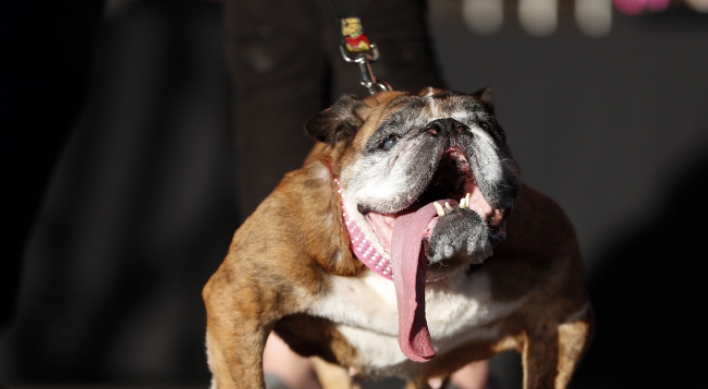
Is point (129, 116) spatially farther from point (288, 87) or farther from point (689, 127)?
point (689, 127)

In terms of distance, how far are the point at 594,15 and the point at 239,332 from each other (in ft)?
11.0

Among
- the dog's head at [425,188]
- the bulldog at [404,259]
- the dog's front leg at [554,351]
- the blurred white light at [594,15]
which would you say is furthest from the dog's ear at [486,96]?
the blurred white light at [594,15]

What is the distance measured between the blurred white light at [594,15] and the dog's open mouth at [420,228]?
2488 mm

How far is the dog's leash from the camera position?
2561 mm

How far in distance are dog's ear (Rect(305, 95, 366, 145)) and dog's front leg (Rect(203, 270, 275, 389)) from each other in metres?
0.45

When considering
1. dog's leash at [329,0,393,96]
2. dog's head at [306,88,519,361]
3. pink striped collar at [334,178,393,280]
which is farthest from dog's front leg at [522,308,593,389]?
dog's leash at [329,0,393,96]

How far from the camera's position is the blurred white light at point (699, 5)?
4.07 meters

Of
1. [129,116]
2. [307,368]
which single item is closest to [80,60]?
[307,368]

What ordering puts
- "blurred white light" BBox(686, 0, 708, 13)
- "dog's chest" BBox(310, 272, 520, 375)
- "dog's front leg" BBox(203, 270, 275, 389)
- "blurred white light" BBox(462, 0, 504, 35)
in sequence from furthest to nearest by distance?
"blurred white light" BBox(462, 0, 504, 35)
"blurred white light" BBox(686, 0, 708, 13)
"dog's chest" BBox(310, 272, 520, 375)
"dog's front leg" BBox(203, 270, 275, 389)

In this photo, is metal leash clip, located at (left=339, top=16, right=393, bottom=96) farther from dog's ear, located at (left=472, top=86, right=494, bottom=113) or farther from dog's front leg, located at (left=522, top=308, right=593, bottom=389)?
dog's front leg, located at (left=522, top=308, right=593, bottom=389)

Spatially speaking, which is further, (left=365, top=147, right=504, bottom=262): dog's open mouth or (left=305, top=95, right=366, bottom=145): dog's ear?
(left=305, top=95, right=366, bottom=145): dog's ear

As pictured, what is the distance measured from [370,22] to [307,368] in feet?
3.81

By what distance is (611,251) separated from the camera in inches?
152

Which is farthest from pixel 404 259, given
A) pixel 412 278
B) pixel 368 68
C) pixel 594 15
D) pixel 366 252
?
pixel 594 15
